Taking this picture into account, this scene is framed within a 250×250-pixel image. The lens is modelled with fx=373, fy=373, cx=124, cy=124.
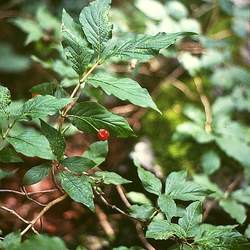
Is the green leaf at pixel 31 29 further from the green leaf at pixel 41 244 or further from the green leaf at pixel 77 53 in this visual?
the green leaf at pixel 41 244

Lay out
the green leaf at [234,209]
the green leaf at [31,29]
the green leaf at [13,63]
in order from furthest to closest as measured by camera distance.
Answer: the green leaf at [13,63] → the green leaf at [31,29] → the green leaf at [234,209]

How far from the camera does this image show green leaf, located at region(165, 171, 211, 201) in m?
1.16

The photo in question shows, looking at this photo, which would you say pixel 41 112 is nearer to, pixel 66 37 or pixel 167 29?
pixel 66 37

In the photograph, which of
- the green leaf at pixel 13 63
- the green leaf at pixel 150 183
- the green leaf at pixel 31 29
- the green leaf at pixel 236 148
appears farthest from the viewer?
the green leaf at pixel 13 63

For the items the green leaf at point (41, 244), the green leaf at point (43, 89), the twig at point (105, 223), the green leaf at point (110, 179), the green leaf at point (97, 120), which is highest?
the green leaf at point (43, 89)

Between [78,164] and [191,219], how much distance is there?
361 millimetres

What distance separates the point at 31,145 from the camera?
38.8 inches

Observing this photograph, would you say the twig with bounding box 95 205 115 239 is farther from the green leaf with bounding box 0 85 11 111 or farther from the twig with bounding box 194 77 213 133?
the green leaf with bounding box 0 85 11 111

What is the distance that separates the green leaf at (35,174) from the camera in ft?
3.51

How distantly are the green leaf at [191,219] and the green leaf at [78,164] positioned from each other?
0.31 metres

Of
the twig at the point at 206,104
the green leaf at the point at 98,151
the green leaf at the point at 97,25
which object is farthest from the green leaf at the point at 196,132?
the green leaf at the point at 97,25

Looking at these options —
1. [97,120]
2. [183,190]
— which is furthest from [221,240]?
[97,120]

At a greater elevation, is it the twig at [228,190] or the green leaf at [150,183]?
the green leaf at [150,183]

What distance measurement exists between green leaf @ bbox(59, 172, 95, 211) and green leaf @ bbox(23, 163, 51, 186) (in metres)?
0.08
